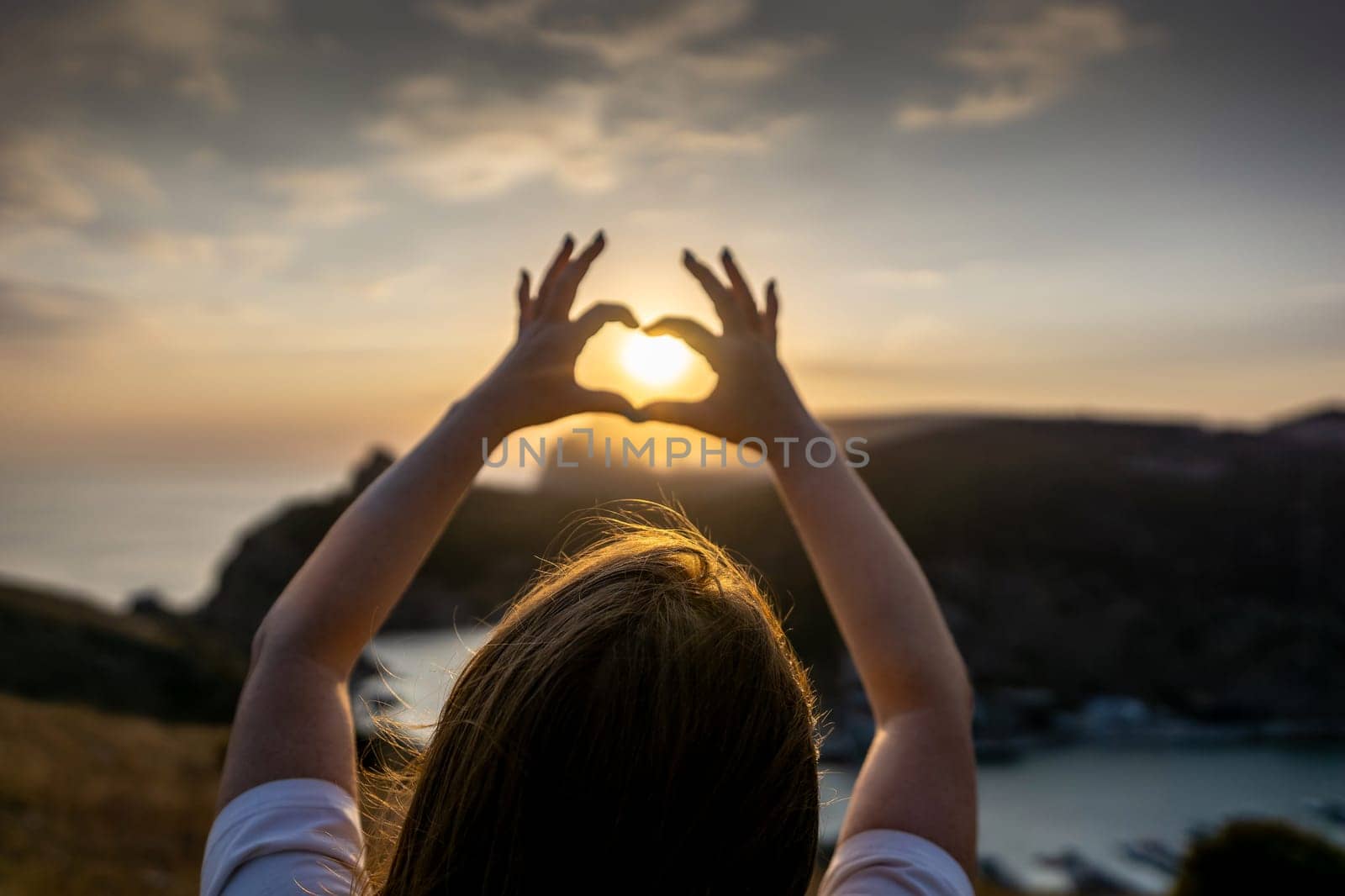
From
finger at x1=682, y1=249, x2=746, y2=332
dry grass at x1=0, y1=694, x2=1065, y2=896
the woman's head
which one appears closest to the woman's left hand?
finger at x1=682, y1=249, x2=746, y2=332

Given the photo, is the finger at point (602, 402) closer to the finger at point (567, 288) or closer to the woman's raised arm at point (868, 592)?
the woman's raised arm at point (868, 592)

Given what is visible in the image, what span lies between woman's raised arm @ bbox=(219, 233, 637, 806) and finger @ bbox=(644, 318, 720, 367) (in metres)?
0.07

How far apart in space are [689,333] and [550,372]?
0.29 m

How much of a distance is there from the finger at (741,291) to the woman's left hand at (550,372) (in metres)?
0.25

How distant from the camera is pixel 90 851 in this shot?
699cm

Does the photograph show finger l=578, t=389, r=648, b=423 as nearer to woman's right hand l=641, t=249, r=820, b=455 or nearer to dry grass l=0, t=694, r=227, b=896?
woman's right hand l=641, t=249, r=820, b=455

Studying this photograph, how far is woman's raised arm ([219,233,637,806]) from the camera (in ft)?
3.84

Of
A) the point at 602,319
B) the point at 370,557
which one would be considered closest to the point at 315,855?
the point at 370,557

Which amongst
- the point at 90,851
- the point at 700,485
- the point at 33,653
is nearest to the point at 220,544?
the point at 33,653

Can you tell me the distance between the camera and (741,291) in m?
1.65

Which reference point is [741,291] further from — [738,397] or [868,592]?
[868,592]

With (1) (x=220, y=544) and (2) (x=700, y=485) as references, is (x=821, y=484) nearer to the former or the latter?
(2) (x=700, y=485)

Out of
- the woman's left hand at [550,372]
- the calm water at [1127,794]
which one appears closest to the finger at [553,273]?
the woman's left hand at [550,372]

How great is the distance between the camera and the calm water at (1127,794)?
21.6 meters
